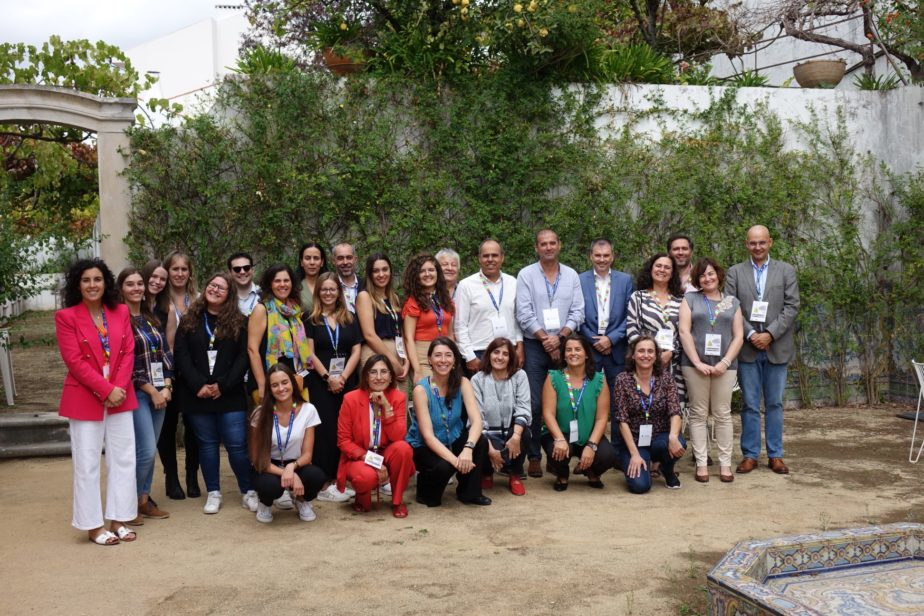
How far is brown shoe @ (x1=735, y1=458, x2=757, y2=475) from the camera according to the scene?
5.83 metres

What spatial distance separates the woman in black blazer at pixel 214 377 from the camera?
5043 mm

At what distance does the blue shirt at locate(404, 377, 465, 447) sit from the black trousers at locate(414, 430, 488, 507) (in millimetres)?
56

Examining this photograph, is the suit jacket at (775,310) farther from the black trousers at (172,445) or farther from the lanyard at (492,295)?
the black trousers at (172,445)

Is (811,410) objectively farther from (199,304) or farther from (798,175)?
(199,304)

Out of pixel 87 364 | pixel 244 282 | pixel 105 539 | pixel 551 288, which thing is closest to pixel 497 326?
pixel 551 288

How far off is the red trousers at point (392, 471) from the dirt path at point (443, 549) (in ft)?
0.55

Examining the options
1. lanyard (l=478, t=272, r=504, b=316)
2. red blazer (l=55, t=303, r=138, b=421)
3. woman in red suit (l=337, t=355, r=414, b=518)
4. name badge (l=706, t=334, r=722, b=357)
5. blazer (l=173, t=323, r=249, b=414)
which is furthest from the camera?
lanyard (l=478, t=272, r=504, b=316)

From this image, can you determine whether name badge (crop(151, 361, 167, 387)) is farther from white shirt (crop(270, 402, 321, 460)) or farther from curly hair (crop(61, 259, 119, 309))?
white shirt (crop(270, 402, 321, 460))

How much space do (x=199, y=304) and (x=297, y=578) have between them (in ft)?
6.28

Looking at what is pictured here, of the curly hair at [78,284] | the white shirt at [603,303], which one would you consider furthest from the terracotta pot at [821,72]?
the curly hair at [78,284]

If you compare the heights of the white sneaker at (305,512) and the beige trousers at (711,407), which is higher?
the beige trousers at (711,407)

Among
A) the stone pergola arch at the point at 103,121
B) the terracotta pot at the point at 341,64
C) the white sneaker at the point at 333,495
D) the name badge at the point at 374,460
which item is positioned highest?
the terracotta pot at the point at 341,64

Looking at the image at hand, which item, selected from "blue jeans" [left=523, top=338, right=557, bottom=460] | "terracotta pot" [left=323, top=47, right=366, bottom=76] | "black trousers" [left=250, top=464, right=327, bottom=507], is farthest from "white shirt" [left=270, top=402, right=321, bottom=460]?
"terracotta pot" [left=323, top=47, right=366, bottom=76]

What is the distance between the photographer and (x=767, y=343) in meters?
5.77
